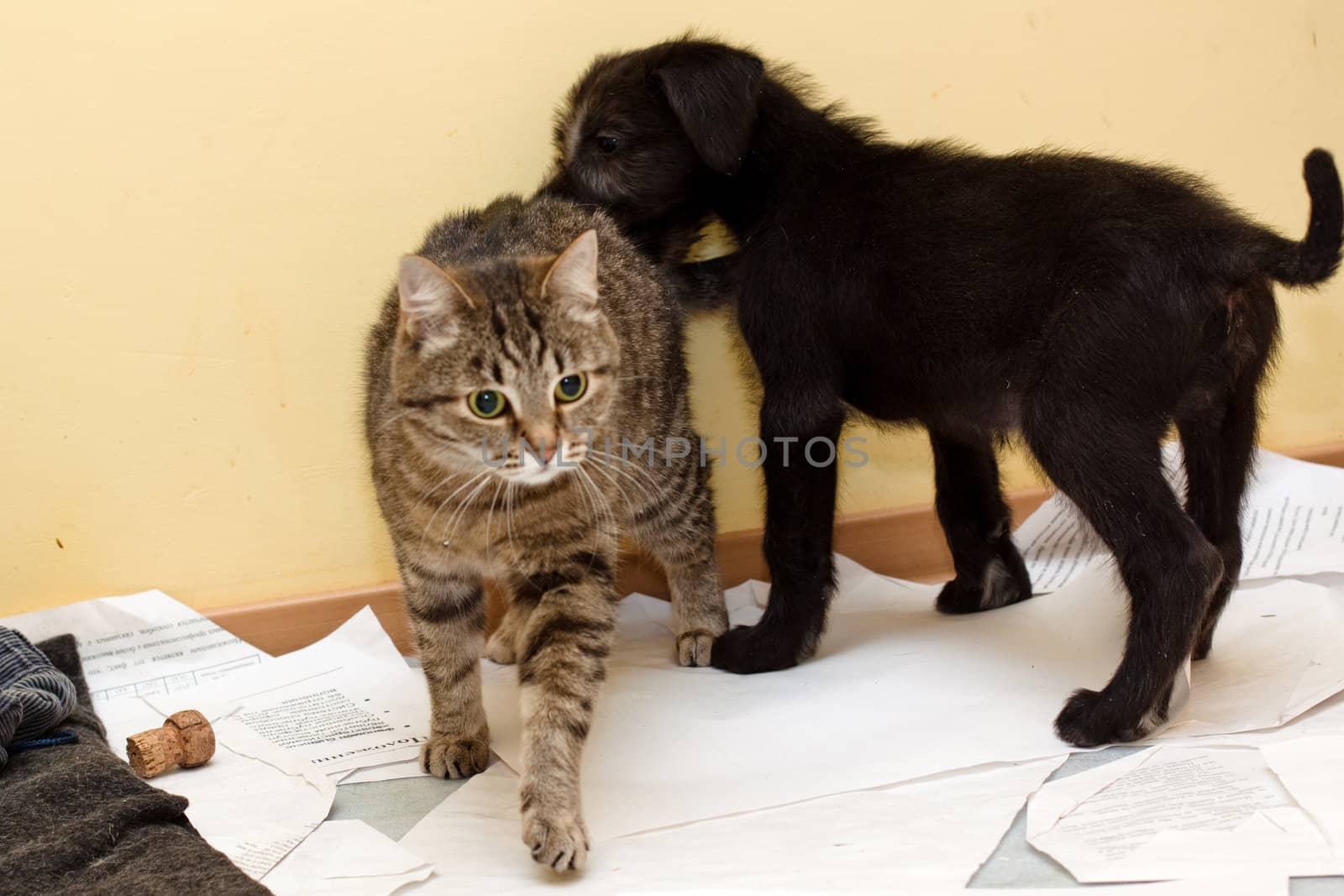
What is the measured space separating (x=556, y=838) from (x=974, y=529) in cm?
106

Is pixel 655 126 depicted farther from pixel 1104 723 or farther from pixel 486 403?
pixel 1104 723

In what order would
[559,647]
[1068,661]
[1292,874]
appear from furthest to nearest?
[1068,661] → [559,647] → [1292,874]

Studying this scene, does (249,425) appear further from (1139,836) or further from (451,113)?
(1139,836)

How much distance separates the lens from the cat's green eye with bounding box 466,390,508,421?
4.56ft

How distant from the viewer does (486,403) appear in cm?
139

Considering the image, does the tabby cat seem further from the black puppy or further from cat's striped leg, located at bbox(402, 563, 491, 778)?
the black puppy

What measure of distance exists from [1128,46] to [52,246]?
6.85 ft

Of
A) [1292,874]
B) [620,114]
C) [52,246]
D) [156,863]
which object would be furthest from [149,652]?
[1292,874]

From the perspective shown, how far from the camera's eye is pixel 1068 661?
1.77 meters

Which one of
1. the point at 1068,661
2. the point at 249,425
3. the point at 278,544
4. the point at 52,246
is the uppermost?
the point at 52,246

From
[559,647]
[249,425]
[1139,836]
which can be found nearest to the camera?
[1139,836]

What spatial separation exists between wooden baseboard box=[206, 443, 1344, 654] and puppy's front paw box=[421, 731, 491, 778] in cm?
53

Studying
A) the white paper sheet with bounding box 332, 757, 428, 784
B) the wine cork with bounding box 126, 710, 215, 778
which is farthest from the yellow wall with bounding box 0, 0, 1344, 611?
the white paper sheet with bounding box 332, 757, 428, 784

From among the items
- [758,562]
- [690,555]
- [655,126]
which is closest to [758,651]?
[690,555]
